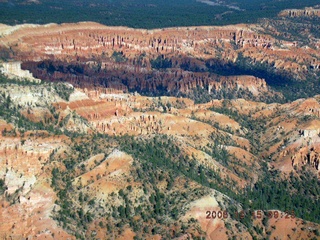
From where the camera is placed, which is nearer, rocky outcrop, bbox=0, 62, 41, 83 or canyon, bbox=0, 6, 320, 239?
canyon, bbox=0, 6, 320, 239

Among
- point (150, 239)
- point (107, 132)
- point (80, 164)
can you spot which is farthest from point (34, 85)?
point (150, 239)

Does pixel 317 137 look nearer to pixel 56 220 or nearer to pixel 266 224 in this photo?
pixel 266 224
